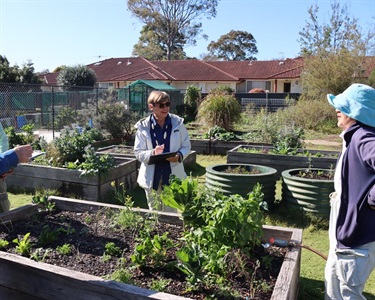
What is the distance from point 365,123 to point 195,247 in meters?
1.33

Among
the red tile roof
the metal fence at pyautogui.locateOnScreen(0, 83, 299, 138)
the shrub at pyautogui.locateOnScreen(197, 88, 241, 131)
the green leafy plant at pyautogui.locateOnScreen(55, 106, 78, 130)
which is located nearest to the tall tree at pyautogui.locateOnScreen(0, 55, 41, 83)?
the metal fence at pyautogui.locateOnScreen(0, 83, 299, 138)

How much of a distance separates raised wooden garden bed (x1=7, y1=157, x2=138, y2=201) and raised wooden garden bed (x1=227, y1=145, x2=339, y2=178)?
2240mm

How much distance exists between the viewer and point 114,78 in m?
38.6

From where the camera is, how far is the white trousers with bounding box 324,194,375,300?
7.33 ft

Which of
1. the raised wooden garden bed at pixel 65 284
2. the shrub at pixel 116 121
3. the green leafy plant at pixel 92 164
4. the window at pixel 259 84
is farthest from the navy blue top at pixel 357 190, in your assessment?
the window at pixel 259 84

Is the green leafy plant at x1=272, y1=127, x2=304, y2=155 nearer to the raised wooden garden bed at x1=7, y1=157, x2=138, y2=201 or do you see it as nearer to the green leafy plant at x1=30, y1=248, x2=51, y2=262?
the raised wooden garden bed at x1=7, y1=157, x2=138, y2=201

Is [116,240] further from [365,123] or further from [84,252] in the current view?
[365,123]

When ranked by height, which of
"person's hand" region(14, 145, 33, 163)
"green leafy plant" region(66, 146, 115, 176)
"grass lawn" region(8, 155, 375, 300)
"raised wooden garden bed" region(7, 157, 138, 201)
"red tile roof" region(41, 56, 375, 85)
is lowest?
"grass lawn" region(8, 155, 375, 300)

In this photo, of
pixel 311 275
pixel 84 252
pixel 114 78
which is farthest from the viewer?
pixel 114 78

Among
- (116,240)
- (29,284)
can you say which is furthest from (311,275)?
(29,284)

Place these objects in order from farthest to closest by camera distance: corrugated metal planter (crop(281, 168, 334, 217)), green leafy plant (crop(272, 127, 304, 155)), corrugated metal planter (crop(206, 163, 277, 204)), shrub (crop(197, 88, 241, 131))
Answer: shrub (crop(197, 88, 241, 131))
green leafy plant (crop(272, 127, 304, 155))
corrugated metal planter (crop(206, 163, 277, 204))
corrugated metal planter (crop(281, 168, 334, 217))


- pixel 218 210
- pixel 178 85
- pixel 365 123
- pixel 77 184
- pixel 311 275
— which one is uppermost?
pixel 178 85

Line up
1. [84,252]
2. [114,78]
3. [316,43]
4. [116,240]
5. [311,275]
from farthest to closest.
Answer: [114,78]
[316,43]
[311,275]
[116,240]
[84,252]

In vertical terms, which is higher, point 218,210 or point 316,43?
point 316,43
